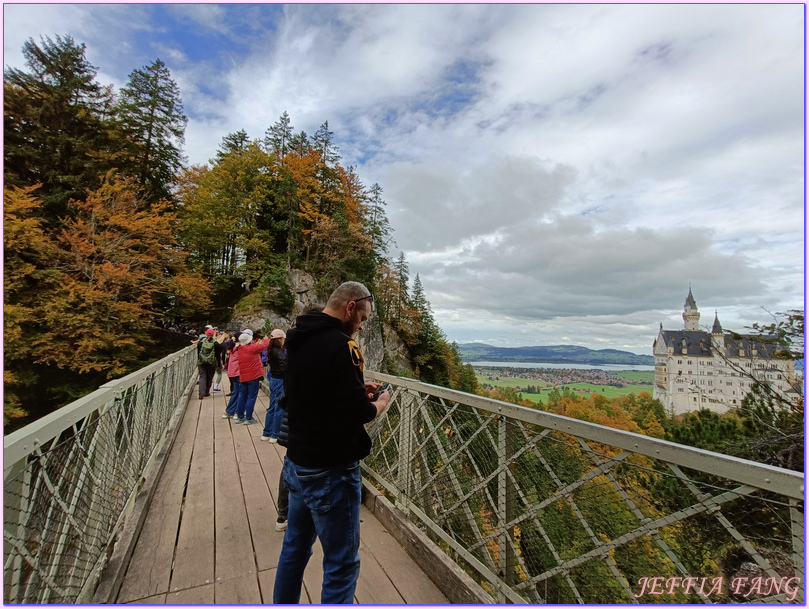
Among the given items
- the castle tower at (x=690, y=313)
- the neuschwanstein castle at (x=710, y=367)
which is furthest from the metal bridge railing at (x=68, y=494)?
the castle tower at (x=690, y=313)

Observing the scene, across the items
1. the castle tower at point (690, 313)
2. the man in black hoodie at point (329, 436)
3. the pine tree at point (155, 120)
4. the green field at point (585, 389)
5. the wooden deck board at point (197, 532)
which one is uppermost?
the pine tree at point (155, 120)

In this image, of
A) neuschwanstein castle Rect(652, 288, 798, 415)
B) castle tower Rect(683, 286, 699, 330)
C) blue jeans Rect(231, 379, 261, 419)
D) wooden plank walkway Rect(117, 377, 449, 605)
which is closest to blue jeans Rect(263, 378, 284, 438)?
wooden plank walkway Rect(117, 377, 449, 605)

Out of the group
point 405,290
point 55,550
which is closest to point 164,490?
point 55,550

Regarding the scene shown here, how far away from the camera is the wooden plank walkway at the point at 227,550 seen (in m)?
2.19

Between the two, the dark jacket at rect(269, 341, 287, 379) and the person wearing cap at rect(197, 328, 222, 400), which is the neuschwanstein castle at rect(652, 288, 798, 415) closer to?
the dark jacket at rect(269, 341, 287, 379)

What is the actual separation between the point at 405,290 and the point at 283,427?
3240cm

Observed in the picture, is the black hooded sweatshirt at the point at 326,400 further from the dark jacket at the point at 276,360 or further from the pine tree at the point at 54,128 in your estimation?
the pine tree at the point at 54,128

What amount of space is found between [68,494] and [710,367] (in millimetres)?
60660

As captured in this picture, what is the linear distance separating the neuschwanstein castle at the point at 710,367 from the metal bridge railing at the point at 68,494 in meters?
7.99

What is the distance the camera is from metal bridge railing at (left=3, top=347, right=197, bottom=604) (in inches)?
52.9

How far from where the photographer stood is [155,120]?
23.5 meters

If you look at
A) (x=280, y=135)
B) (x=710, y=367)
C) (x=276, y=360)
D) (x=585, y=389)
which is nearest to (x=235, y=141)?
(x=280, y=135)

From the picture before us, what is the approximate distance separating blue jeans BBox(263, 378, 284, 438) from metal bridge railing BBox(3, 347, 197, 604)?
1.48 m

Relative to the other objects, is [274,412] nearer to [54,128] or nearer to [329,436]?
[329,436]
